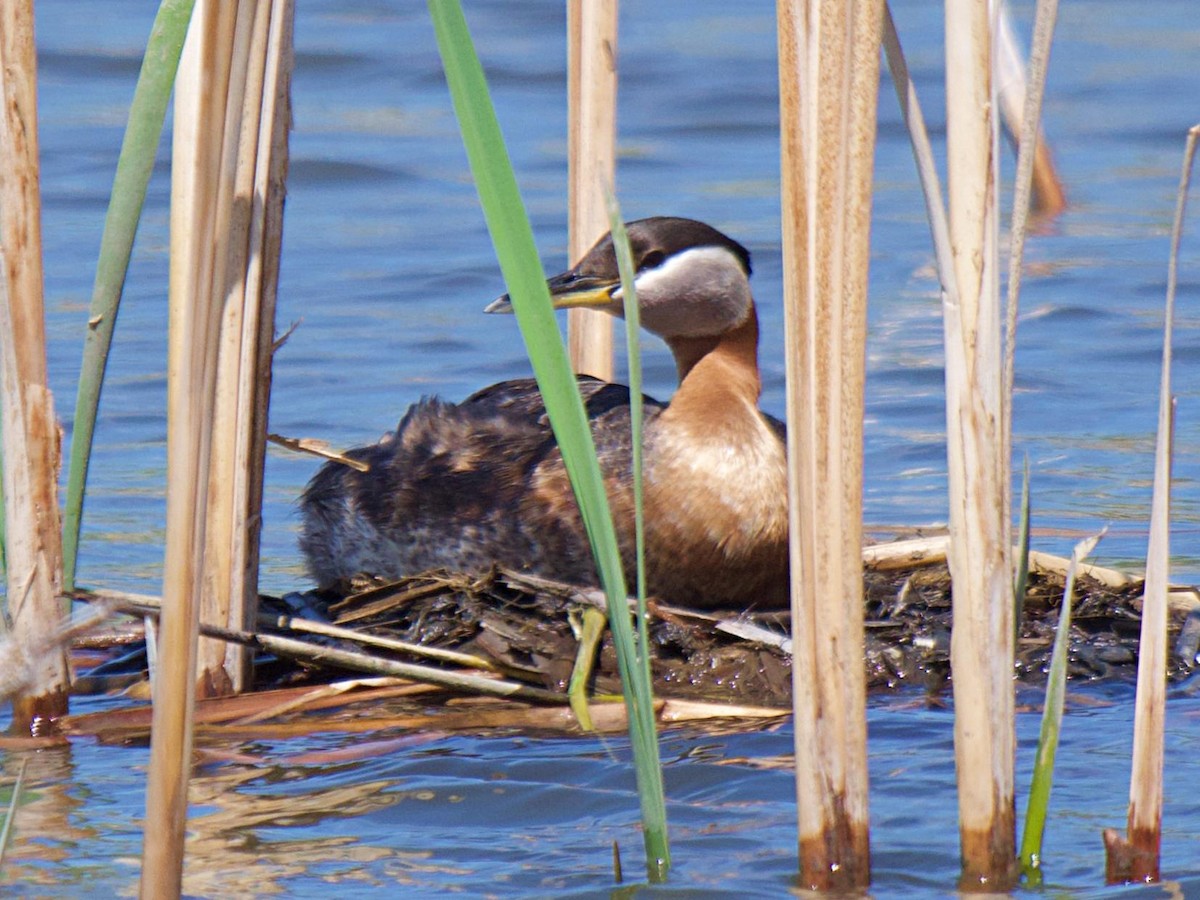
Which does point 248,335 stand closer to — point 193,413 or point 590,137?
point 193,413

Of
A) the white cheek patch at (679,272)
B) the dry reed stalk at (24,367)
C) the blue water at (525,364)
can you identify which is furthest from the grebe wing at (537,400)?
the dry reed stalk at (24,367)

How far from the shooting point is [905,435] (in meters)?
7.68

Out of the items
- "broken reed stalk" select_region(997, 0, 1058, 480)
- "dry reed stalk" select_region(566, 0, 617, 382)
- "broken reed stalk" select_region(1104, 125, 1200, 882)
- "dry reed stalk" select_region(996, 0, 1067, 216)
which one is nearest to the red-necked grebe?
"dry reed stalk" select_region(566, 0, 617, 382)

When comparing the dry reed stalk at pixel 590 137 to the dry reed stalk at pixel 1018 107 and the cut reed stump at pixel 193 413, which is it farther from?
the cut reed stump at pixel 193 413

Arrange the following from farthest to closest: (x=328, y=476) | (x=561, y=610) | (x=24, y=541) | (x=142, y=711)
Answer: (x=328, y=476) → (x=561, y=610) → (x=142, y=711) → (x=24, y=541)

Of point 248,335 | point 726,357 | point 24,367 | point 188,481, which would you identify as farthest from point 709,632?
point 188,481

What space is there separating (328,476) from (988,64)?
135 inches

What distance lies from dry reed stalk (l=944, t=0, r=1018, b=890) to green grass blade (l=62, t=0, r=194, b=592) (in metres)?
1.09

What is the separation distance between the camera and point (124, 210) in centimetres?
302

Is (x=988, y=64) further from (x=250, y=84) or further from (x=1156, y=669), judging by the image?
(x=250, y=84)

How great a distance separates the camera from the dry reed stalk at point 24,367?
3.57 metres

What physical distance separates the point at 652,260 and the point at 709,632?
3.93ft

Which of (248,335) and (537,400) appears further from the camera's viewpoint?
(537,400)

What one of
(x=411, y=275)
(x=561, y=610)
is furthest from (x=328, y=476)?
(x=411, y=275)
